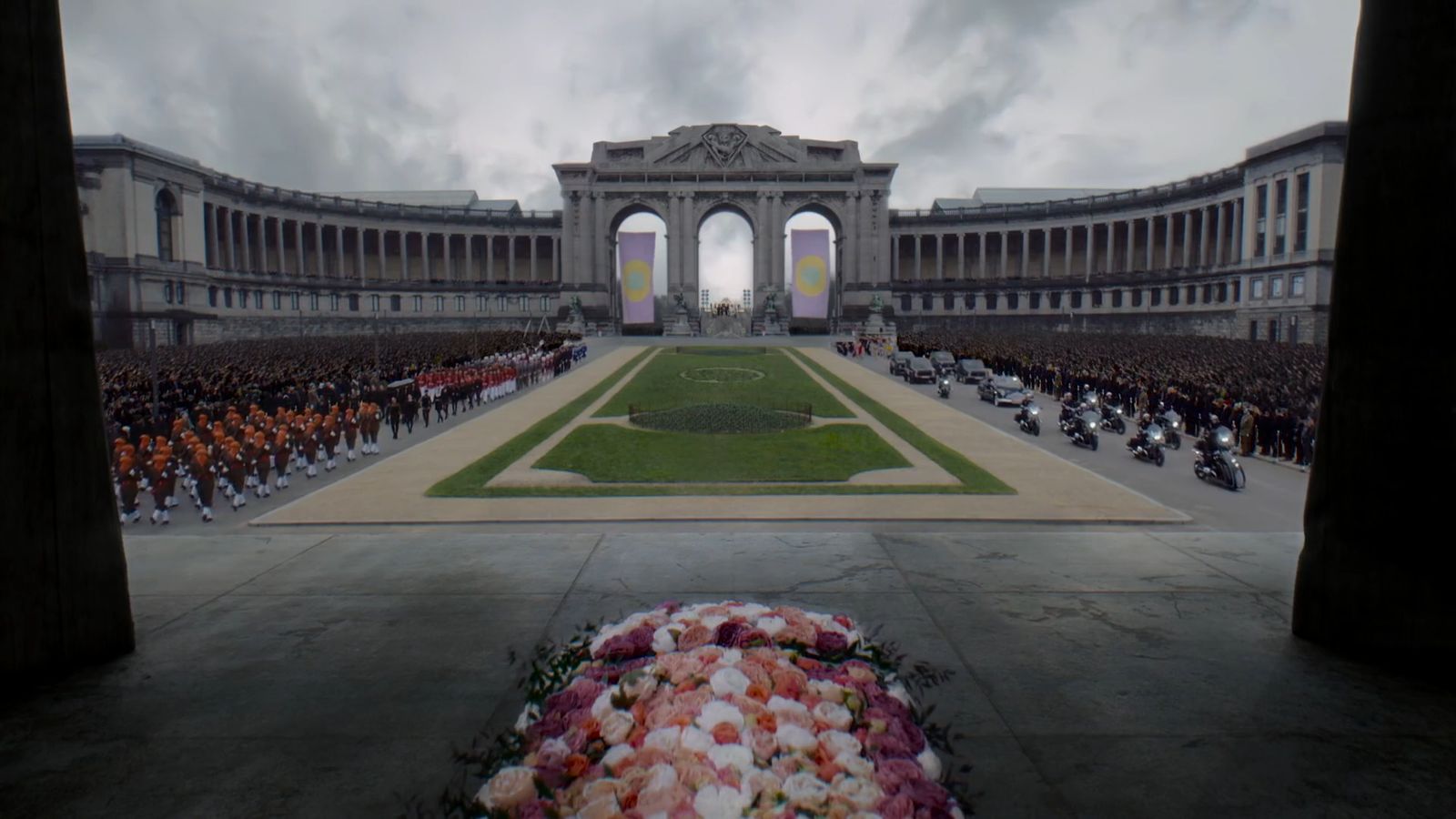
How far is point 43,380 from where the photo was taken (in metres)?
6.76

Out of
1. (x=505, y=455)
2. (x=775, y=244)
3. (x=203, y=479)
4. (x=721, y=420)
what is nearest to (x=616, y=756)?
(x=203, y=479)

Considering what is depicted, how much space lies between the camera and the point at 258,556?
11.3 meters

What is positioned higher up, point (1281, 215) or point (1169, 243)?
point (1281, 215)

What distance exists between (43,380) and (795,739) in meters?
6.33

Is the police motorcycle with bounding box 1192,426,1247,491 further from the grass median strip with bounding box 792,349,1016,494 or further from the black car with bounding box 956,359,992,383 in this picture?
the black car with bounding box 956,359,992,383

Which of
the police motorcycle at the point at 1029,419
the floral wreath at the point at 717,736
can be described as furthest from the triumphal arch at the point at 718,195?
the floral wreath at the point at 717,736

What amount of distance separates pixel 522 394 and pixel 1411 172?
37345 mm

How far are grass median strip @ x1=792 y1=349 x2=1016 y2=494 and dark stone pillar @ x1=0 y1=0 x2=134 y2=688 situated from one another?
51.3 ft

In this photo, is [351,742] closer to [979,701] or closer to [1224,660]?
[979,701]

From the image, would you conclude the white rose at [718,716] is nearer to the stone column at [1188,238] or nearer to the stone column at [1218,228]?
the stone column at [1218,228]

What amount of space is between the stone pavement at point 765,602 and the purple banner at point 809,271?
8696 centimetres

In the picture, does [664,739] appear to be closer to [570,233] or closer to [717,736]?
[717,736]

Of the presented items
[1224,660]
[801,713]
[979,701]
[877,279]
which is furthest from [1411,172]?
[877,279]

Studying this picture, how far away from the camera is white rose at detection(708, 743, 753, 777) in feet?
14.0
